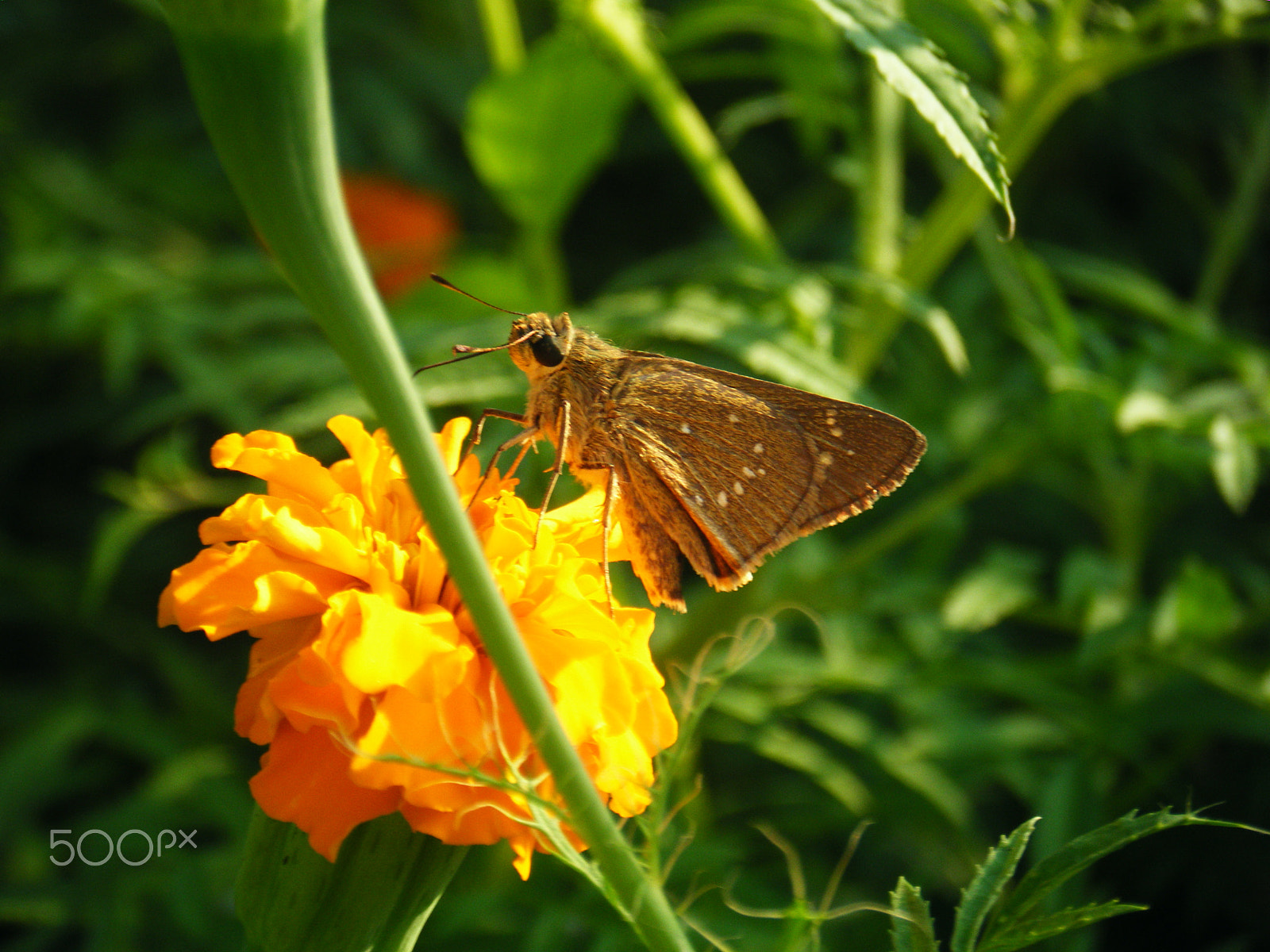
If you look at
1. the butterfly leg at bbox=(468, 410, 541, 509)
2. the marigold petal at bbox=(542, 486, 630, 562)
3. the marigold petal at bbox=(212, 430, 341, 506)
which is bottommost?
the marigold petal at bbox=(542, 486, 630, 562)

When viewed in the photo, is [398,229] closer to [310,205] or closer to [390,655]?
[390,655]

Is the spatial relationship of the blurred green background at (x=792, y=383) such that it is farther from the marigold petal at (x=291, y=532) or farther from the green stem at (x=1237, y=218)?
the marigold petal at (x=291, y=532)

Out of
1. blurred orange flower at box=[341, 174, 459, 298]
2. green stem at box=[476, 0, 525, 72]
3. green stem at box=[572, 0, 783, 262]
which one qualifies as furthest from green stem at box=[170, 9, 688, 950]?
blurred orange flower at box=[341, 174, 459, 298]

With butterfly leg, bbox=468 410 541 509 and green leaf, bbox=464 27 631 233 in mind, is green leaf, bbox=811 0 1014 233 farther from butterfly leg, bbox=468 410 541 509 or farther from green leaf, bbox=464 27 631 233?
green leaf, bbox=464 27 631 233

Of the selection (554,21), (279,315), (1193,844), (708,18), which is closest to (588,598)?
(708,18)

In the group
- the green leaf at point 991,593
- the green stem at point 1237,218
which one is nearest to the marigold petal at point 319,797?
the green leaf at point 991,593

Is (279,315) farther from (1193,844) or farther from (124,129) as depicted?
(1193,844)
